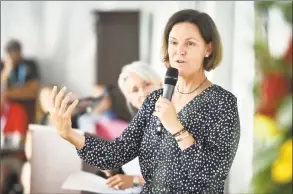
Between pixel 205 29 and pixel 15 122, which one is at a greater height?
pixel 205 29

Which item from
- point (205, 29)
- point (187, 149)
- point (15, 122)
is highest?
point (205, 29)

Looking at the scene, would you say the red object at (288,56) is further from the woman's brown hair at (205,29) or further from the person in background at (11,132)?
the person in background at (11,132)

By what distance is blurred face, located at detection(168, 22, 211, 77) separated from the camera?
1.31 metres

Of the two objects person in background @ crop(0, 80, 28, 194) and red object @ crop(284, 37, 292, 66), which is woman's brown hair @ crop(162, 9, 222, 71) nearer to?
red object @ crop(284, 37, 292, 66)

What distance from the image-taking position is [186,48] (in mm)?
1308

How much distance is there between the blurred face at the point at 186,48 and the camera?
51.5 inches

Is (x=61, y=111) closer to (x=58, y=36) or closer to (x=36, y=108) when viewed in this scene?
(x=36, y=108)

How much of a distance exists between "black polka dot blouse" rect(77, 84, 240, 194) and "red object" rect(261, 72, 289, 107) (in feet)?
1.83

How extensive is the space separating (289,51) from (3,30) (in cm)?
598

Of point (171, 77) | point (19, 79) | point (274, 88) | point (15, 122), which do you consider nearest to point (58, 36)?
point (19, 79)

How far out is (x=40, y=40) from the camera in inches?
256

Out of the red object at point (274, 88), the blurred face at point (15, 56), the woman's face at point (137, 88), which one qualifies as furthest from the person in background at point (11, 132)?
the red object at point (274, 88)

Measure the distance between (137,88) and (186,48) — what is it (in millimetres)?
643

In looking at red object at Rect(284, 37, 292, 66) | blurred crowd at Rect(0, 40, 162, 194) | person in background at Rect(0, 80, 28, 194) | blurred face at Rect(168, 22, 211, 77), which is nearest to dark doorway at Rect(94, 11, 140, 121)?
blurred crowd at Rect(0, 40, 162, 194)
